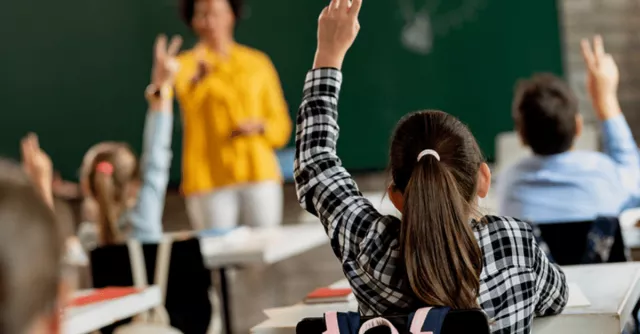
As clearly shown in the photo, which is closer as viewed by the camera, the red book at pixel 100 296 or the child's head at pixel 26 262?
the child's head at pixel 26 262

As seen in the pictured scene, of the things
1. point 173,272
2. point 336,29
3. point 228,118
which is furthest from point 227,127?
point 336,29

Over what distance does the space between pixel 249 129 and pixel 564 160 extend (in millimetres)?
2012

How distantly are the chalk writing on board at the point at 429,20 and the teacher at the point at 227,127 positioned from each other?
32.1 inches

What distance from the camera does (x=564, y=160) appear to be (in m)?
2.69

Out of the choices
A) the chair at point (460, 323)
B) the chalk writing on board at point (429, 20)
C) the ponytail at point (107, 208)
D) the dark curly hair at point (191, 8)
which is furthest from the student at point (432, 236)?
the chalk writing on board at point (429, 20)

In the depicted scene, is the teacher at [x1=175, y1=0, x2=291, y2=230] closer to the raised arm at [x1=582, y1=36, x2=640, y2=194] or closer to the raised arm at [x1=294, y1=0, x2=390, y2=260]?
the raised arm at [x1=582, y1=36, x2=640, y2=194]

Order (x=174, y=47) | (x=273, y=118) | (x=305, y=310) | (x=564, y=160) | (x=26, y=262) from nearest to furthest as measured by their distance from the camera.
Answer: (x=26, y=262), (x=305, y=310), (x=564, y=160), (x=174, y=47), (x=273, y=118)

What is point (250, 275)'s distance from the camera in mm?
5535

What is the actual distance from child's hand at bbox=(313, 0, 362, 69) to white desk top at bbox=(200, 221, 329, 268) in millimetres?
1465

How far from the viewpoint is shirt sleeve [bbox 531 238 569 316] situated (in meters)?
1.57

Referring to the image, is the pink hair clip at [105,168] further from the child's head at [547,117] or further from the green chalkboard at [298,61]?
the green chalkboard at [298,61]

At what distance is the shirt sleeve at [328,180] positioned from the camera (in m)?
1.58

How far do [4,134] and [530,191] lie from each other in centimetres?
389

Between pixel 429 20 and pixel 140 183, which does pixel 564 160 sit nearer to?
pixel 140 183
